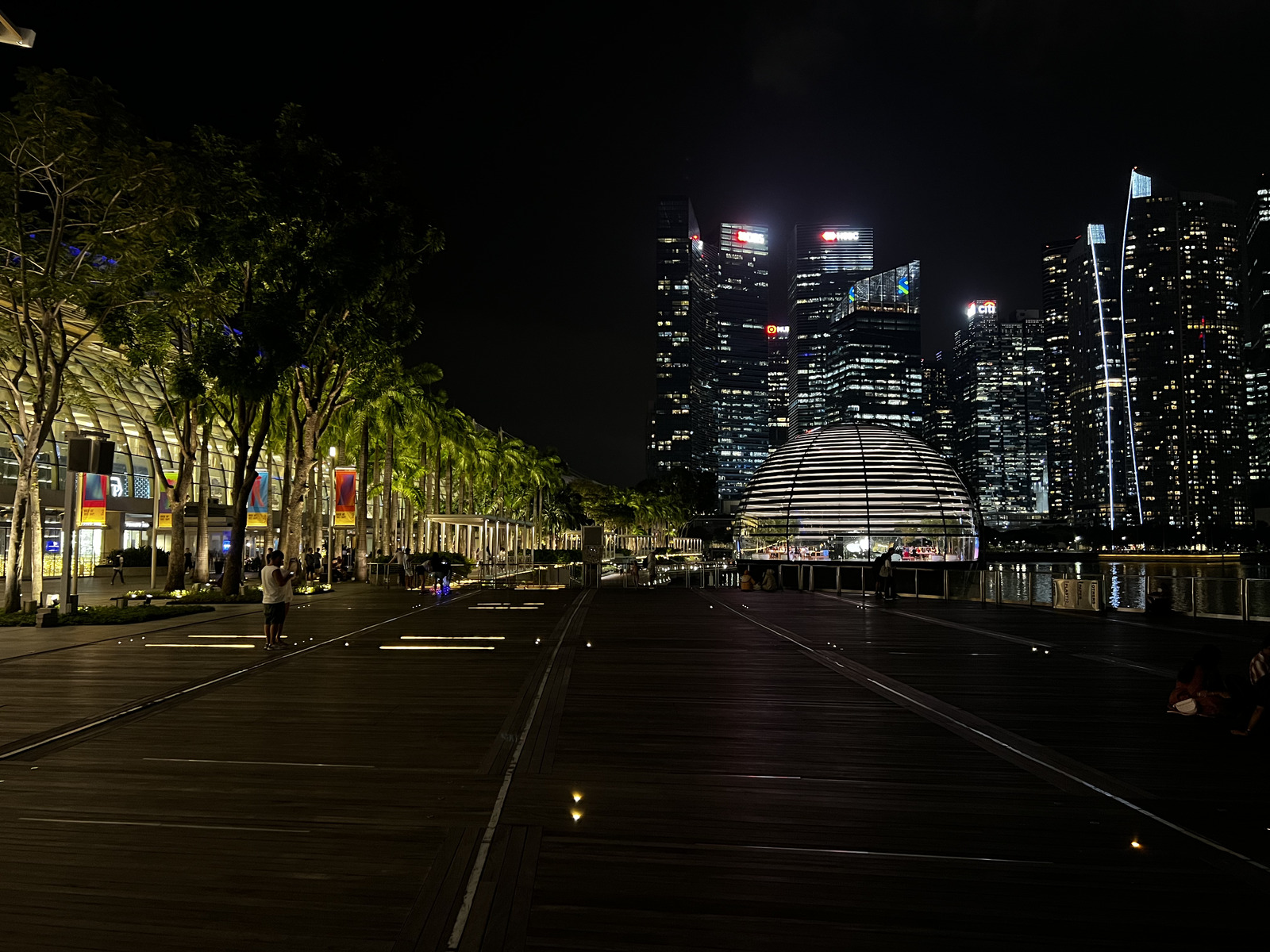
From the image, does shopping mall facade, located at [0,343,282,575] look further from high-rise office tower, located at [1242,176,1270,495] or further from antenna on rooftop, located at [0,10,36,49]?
high-rise office tower, located at [1242,176,1270,495]

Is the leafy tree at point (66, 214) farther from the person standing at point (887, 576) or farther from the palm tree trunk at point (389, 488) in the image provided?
the palm tree trunk at point (389, 488)

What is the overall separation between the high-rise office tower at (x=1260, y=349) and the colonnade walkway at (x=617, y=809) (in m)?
214

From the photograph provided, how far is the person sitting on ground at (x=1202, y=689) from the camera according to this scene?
9.49 metres

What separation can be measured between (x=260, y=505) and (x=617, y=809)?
4319 cm

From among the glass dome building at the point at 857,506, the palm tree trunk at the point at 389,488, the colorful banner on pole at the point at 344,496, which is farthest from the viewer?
the glass dome building at the point at 857,506

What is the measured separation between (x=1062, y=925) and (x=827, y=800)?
2.25 metres

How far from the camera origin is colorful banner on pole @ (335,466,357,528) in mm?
40719

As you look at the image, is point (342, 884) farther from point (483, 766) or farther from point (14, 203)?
point (14, 203)

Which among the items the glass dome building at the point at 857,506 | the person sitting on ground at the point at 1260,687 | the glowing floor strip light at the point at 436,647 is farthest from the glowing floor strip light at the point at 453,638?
the glass dome building at the point at 857,506

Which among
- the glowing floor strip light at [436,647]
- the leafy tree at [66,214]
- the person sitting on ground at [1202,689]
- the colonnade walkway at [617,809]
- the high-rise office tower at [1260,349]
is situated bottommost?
the glowing floor strip light at [436,647]

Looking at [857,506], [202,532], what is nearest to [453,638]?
[202,532]

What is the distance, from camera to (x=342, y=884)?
4.91 meters

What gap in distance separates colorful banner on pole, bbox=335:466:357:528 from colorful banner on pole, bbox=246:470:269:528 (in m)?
2.82

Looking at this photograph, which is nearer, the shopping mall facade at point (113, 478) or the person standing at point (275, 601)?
the person standing at point (275, 601)
